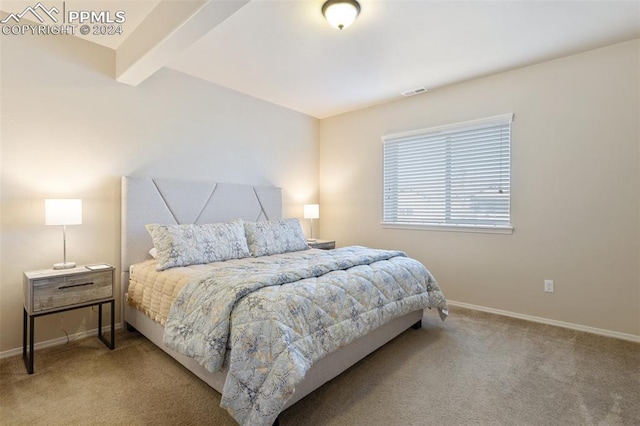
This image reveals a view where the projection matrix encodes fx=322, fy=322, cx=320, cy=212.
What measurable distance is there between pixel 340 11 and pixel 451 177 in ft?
7.82

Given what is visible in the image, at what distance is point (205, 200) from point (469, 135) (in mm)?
3109

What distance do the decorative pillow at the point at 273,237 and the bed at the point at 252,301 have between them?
0.01 m

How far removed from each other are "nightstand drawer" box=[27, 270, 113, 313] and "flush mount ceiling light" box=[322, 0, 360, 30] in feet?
Answer: 8.54

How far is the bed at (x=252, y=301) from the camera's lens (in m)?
1.57

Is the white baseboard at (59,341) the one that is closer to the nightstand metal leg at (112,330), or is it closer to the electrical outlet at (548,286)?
the nightstand metal leg at (112,330)

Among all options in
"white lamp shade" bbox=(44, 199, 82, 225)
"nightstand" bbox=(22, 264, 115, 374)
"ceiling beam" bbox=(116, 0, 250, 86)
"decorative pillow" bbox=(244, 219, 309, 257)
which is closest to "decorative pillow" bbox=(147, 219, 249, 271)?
"decorative pillow" bbox=(244, 219, 309, 257)

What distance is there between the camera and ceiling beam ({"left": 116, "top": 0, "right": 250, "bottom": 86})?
6.61 ft

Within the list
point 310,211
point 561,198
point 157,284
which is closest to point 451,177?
point 561,198

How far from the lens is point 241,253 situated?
3215 millimetres

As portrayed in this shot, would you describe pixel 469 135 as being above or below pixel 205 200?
above

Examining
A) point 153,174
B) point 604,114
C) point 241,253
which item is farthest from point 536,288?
point 153,174

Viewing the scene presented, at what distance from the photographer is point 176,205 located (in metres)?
3.35

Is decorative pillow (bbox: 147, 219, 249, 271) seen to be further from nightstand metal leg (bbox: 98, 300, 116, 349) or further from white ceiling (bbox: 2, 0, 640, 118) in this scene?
white ceiling (bbox: 2, 0, 640, 118)

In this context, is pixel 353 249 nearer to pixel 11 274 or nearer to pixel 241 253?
pixel 241 253
